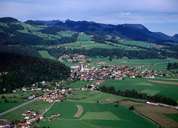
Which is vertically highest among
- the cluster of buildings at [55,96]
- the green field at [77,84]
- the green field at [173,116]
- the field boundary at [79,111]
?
the green field at [173,116]

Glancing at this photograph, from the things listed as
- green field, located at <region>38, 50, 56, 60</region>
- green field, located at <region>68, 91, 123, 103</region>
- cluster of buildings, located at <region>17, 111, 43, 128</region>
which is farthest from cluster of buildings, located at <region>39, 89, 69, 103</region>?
green field, located at <region>38, 50, 56, 60</region>

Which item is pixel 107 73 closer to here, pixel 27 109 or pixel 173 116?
pixel 27 109

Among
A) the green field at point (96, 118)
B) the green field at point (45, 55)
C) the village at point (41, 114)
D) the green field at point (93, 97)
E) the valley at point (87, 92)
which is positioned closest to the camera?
the green field at point (96, 118)

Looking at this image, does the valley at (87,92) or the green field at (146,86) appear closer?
the valley at (87,92)

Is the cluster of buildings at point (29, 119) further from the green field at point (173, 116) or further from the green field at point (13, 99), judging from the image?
the green field at point (173, 116)

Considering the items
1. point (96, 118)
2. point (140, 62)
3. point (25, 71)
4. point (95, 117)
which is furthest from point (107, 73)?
point (96, 118)

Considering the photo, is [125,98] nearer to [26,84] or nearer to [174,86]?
[174,86]

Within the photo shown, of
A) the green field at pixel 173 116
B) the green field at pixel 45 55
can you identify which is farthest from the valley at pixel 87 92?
the green field at pixel 45 55
